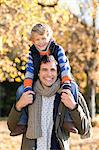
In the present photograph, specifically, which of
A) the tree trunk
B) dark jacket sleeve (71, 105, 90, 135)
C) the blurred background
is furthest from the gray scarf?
the tree trunk

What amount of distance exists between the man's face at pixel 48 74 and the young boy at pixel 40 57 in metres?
0.06

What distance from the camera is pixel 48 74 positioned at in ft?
9.31

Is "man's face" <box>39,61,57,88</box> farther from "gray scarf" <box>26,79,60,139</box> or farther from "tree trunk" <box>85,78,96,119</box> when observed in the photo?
"tree trunk" <box>85,78,96,119</box>

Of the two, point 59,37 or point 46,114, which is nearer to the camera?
point 46,114

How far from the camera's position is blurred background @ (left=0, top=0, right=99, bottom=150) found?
7.67 m

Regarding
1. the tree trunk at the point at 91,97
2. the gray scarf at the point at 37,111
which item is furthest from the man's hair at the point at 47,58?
the tree trunk at the point at 91,97

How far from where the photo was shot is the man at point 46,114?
111 inches

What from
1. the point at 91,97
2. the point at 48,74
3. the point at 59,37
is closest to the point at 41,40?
the point at 48,74

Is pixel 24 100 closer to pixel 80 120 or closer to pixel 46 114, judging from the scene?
pixel 46 114

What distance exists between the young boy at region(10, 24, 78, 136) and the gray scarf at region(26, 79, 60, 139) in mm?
58

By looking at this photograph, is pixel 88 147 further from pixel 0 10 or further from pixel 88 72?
pixel 88 72

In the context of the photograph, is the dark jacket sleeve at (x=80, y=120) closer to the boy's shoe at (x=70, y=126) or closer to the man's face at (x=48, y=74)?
the boy's shoe at (x=70, y=126)

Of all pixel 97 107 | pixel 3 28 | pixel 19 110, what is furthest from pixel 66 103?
pixel 97 107

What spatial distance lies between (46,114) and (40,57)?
15.5 inches
